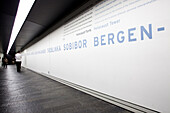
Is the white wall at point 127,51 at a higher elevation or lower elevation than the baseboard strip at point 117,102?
higher

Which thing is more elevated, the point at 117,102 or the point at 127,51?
the point at 127,51

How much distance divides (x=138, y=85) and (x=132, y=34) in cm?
83

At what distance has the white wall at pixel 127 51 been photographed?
1.30 metres

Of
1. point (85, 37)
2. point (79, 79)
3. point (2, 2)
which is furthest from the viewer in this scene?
point (79, 79)

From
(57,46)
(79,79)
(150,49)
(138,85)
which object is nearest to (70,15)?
(57,46)

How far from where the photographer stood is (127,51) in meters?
1.65

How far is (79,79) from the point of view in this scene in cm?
274

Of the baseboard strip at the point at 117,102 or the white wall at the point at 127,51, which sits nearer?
the white wall at the point at 127,51

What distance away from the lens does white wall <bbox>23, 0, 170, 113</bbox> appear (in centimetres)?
130

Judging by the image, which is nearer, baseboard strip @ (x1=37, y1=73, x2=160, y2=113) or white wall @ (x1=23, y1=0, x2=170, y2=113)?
white wall @ (x1=23, y1=0, x2=170, y2=113)

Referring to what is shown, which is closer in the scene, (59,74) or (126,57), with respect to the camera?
(126,57)

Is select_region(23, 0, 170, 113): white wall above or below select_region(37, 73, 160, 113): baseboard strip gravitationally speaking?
above

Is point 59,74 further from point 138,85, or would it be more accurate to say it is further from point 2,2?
point 138,85

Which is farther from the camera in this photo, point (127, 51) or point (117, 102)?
point (117, 102)
